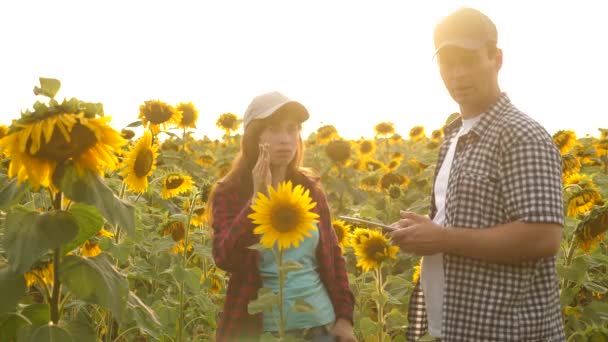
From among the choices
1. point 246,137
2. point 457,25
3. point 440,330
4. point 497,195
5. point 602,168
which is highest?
point 602,168

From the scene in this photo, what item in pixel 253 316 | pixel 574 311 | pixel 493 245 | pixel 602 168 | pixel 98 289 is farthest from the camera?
pixel 602 168

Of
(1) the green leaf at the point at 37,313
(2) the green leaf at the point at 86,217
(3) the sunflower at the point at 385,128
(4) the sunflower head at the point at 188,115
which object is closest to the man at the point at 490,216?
(2) the green leaf at the point at 86,217

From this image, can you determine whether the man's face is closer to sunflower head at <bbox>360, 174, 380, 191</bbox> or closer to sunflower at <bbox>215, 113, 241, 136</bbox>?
sunflower head at <bbox>360, 174, 380, 191</bbox>

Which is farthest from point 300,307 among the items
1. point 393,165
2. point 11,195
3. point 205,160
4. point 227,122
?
point 227,122

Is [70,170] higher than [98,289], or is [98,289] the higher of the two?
A: [70,170]

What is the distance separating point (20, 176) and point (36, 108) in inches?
6.8

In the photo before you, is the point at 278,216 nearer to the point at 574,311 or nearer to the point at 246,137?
the point at 246,137

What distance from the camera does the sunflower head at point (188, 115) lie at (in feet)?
21.6

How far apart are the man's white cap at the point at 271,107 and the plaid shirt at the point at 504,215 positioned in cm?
79

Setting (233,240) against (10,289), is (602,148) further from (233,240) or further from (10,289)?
(10,289)

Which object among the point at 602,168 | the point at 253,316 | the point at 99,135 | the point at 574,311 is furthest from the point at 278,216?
the point at 602,168

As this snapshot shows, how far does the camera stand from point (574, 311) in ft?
10.8

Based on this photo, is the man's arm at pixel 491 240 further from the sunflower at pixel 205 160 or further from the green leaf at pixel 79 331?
the sunflower at pixel 205 160

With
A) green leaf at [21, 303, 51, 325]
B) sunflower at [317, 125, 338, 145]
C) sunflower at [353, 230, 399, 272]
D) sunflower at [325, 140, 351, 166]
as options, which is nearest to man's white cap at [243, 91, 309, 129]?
sunflower at [353, 230, 399, 272]
